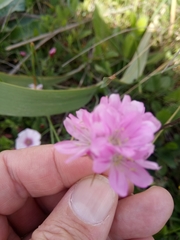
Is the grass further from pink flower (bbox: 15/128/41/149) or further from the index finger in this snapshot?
the index finger

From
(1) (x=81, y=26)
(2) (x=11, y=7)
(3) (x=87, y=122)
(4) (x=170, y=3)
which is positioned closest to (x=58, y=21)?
(1) (x=81, y=26)

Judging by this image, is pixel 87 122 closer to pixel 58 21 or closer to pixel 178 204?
pixel 178 204

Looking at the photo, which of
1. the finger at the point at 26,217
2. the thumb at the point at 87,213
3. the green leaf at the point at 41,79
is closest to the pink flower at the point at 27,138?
the green leaf at the point at 41,79

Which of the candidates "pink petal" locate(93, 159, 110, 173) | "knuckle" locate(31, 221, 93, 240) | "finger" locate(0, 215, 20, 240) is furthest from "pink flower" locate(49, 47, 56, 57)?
"pink petal" locate(93, 159, 110, 173)

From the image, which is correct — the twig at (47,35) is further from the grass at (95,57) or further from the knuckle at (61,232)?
the knuckle at (61,232)

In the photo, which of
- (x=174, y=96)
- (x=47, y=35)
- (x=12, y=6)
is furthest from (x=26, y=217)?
(x=12, y=6)
